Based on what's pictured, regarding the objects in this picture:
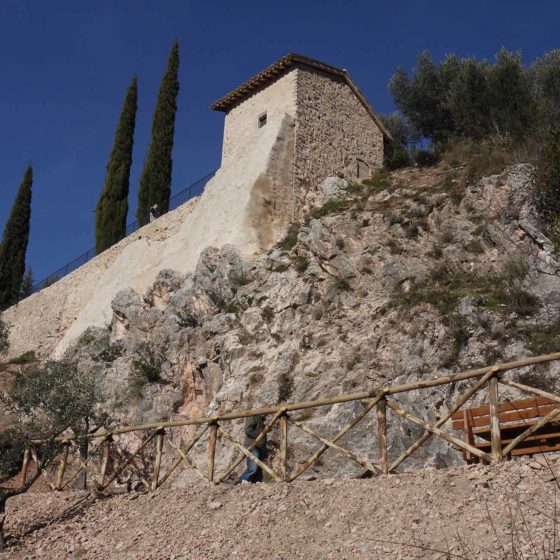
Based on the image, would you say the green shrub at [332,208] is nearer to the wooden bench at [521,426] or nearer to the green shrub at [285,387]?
the green shrub at [285,387]

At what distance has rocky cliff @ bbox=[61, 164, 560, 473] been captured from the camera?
12.2 metres

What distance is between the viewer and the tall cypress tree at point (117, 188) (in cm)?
2977

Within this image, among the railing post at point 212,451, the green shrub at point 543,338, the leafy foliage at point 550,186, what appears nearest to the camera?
→ the railing post at point 212,451

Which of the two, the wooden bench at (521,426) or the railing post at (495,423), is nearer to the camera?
the railing post at (495,423)

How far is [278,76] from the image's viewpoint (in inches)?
862

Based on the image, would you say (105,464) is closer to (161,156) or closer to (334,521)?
(334,521)

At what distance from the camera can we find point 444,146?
71.8 ft

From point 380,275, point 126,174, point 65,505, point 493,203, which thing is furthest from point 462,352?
point 126,174

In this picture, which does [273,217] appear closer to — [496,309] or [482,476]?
[496,309]

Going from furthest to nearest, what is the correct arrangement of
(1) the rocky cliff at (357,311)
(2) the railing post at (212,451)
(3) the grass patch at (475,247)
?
(3) the grass patch at (475,247) → (1) the rocky cliff at (357,311) → (2) the railing post at (212,451)

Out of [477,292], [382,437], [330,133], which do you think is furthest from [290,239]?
[382,437]

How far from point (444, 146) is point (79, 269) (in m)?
16.2

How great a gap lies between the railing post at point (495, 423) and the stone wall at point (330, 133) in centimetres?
1395

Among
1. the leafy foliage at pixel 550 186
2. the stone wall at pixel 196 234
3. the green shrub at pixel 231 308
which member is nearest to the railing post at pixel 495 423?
the leafy foliage at pixel 550 186
